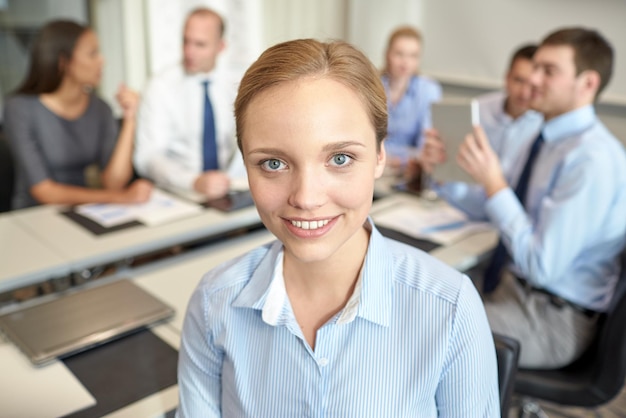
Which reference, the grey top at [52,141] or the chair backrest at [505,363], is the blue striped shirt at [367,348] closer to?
the chair backrest at [505,363]

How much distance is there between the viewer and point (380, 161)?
3.16 ft

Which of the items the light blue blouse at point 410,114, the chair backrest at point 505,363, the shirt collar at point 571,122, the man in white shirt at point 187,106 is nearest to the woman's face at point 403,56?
the light blue blouse at point 410,114

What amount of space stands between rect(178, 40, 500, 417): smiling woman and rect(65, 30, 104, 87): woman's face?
1.75 metres

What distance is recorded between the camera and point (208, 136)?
8.95 ft

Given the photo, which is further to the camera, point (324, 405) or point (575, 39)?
point (575, 39)

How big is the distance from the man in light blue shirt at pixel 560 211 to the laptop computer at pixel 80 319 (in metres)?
1.06

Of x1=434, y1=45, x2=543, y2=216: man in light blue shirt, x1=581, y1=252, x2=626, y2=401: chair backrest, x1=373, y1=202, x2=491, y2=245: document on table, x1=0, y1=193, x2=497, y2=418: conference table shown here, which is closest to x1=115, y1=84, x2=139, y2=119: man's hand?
x1=0, y1=193, x2=497, y2=418: conference table

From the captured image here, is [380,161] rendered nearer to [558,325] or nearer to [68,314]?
[68,314]

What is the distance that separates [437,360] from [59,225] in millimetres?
1542

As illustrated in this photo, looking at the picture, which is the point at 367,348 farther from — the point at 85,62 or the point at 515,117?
the point at 515,117

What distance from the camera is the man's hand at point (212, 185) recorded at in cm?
232

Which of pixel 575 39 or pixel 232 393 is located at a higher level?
pixel 575 39

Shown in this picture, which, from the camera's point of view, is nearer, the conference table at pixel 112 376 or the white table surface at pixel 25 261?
the conference table at pixel 112 376

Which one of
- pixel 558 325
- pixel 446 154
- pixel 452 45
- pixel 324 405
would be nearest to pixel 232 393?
pixel 324 405
